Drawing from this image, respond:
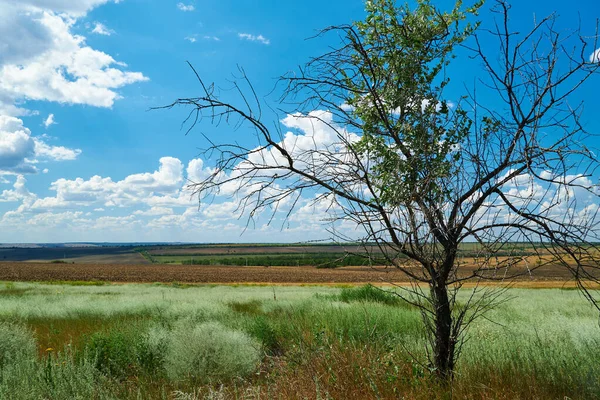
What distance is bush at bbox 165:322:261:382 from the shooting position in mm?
6441

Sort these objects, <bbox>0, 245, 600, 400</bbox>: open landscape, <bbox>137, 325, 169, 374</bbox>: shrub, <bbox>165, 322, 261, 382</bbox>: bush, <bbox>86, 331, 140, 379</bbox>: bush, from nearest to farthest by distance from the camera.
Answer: <bbox>0, 245, 600, 400</bbox>: open landscape, <bbox>165, 322, 261, 382</bbox>: bush, <bbox>86, 331, 140, 379</bbox>: bush, <bbox>137, 325, 169, 374</bbox>: shrub

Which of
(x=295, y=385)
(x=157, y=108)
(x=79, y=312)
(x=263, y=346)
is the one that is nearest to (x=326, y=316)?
(x=263, y=346)

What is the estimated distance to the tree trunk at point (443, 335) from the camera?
4.48m

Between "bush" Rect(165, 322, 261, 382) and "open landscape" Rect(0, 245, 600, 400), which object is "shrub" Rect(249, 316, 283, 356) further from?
"bush" Rect(165, 322, 261, 382)

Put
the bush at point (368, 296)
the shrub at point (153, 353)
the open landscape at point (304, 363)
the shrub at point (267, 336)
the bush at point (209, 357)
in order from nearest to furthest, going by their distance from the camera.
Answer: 1. the open landscape at point (304, 363)
2. the bush at point (209, 357)
3. the shrub at point (153, 353)
4. the shrub at point (267, 336)
5. the bush at point (368, 296)

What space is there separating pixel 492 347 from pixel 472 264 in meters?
2.58

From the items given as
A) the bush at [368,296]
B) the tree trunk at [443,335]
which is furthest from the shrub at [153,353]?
the bush at [368,296]

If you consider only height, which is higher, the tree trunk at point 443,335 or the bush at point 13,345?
the tree trunk at point 443,335

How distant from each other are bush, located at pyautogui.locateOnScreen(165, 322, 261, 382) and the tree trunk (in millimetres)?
3100

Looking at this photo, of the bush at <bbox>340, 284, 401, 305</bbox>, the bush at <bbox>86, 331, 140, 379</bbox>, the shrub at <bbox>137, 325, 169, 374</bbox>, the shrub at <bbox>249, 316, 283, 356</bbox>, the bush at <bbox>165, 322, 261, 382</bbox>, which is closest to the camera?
the bush at <bbox>165, 322, 261, 382</bbox>

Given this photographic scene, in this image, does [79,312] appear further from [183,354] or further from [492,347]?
[492,347]

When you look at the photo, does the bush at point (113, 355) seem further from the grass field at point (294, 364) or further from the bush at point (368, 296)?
the bush at point (368, 296)

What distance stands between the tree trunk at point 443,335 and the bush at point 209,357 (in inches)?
122

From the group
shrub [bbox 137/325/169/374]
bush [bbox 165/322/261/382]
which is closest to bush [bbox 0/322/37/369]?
shrub [bbox 137/325/169/374]
